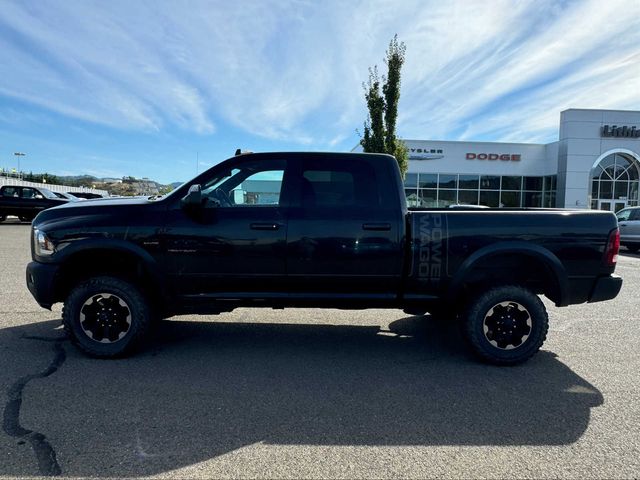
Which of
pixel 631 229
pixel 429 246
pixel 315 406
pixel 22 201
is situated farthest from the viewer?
pixel 22 201

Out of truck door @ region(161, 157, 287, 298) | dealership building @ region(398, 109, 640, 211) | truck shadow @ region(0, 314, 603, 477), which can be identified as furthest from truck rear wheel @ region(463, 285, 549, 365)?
dealership building @ region(398, 109, 640, 211)

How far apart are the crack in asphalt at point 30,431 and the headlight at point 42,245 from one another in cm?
107

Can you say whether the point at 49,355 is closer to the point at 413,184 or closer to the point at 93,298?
the point at 93,298

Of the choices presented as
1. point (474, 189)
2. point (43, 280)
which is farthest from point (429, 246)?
point (474, 189)

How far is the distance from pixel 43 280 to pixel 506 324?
15.0 ft

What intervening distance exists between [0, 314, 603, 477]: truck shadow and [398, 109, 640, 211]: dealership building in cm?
2353

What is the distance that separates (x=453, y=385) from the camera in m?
3.64

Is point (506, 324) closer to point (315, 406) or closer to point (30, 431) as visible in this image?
point (315, 406)

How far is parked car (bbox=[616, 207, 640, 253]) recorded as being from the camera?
14.2 metres

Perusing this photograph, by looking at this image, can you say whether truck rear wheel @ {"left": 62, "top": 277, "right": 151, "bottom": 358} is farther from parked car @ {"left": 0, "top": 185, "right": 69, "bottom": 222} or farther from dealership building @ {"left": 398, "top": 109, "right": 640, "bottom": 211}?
dealership building @ {"left": 398, "top": 109, "right": 640, "bottom": 211}

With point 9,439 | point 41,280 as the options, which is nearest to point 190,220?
point 41,280

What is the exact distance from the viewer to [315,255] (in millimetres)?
4016

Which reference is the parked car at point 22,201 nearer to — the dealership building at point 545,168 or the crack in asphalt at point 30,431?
the crack in asphalt at point 30,431

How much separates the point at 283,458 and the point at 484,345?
2.39 metres
